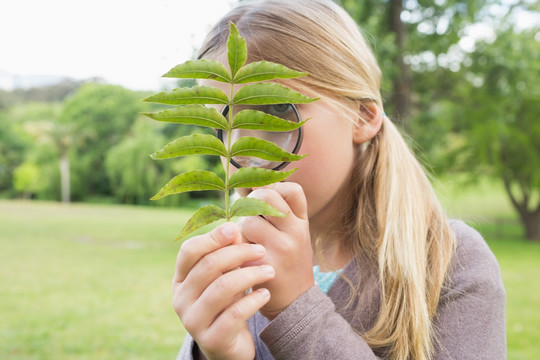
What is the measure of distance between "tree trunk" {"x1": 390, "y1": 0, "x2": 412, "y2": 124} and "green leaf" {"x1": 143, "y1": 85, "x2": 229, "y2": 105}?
1015cm

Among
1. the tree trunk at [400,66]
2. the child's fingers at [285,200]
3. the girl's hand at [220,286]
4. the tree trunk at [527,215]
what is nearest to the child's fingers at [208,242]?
the girl's hand at [220,286]

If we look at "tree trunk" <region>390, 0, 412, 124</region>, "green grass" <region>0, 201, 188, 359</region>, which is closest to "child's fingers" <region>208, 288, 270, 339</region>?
"green grass" <region>0, 201, 188, 359</region>

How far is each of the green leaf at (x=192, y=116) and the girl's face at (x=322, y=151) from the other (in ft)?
1.37

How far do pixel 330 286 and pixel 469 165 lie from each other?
1580 cm

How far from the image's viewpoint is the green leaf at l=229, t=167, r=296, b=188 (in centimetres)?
83

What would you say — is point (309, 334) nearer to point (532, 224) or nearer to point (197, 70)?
point (197, 70)

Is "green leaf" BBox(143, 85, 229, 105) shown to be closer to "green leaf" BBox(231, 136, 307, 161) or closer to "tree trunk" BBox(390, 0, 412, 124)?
"green leaf" BBox(231, 136, 307, 161)

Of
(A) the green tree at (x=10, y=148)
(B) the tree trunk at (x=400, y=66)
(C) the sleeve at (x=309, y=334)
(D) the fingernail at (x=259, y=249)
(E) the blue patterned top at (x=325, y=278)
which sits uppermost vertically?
(B) the tree trunk at (x=400, y=66)

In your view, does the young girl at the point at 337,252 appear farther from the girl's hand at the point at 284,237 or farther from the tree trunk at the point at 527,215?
the tree trunk at the point at 527,215

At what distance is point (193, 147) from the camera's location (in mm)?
820

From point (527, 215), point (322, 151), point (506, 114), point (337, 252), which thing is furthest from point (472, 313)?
point (527, 215)

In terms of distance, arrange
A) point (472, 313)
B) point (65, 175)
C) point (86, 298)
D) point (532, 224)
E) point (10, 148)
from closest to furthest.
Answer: point (472, 313) < point (86, 298) < point (532, 224) < point (65, 175) < point (10, 148)

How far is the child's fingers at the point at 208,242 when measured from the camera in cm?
90

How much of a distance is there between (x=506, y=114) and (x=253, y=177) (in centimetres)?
1565
